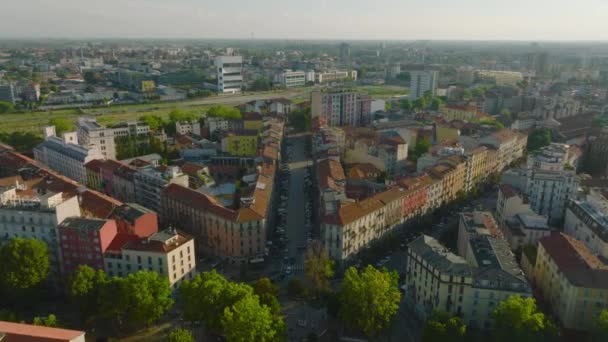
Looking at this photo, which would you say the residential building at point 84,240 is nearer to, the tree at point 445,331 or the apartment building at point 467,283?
the apartment building at point 467,283

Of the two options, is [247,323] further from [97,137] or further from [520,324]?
[97,137]

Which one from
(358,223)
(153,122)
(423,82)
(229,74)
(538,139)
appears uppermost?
(229,74)

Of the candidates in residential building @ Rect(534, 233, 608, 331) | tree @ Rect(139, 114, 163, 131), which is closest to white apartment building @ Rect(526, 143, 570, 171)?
residential building @ Rect(534, 233, 608, 331)

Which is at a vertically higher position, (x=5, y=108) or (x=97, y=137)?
(x=97, y=137)

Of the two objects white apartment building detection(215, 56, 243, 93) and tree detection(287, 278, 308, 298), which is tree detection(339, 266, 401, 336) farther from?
white apartment building detection(215, 56, 243, 93)

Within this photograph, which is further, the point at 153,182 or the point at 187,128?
the point at 187,128

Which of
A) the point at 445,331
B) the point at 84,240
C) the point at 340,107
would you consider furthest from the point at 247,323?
the point at 340,107

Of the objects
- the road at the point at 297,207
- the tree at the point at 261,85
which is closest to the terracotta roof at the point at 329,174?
the road at the point at 297,207
